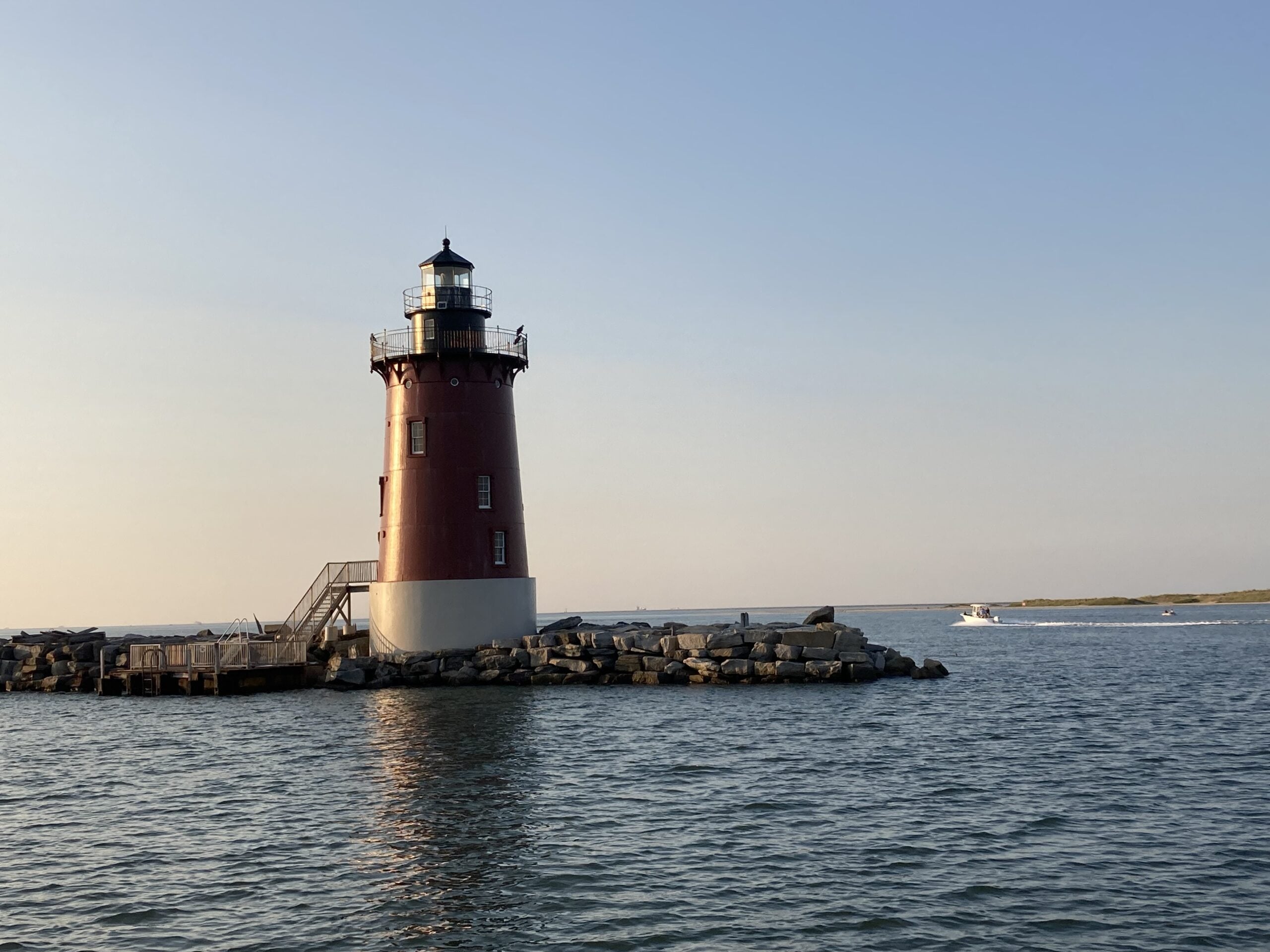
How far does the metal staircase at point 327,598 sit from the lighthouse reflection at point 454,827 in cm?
1166

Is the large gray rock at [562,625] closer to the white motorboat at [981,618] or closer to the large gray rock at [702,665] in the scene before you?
the large gray rock at [702,665]

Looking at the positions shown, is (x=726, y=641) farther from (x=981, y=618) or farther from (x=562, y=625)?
(x=981, y=618)

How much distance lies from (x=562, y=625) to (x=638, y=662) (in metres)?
6.55

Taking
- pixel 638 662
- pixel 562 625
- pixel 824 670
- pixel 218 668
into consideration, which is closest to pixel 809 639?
pixel 824 670

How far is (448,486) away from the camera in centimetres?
4022

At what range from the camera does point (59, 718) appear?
36844 millimetres

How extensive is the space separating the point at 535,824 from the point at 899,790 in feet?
22.4

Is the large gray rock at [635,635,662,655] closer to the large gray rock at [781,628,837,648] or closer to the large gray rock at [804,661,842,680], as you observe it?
the large gray rock at [781,628,837,648]

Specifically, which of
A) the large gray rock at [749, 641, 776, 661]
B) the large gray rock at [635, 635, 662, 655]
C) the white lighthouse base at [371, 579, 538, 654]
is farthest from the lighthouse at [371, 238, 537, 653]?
the large gray rock at [749, 641, 776, 661]

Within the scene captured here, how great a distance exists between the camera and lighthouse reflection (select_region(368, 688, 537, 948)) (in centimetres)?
1383

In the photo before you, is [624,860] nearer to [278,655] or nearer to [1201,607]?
[278,655]

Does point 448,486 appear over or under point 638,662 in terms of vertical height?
over

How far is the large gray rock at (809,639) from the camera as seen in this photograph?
40219mm

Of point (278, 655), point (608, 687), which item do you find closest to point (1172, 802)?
point (608, 687)
